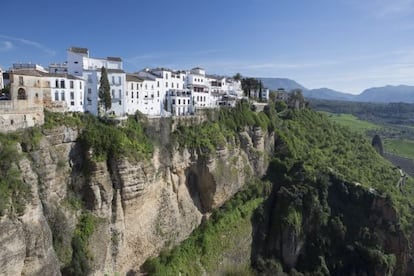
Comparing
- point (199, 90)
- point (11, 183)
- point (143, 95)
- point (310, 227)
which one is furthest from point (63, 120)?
point (310, 227)

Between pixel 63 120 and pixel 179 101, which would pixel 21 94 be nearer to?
pixel 63 120

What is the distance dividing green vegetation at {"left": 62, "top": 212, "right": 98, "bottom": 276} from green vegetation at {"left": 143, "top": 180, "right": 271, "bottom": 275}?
7.15 metres

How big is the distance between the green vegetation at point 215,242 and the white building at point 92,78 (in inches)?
615

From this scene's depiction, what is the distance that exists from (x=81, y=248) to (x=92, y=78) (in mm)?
17451

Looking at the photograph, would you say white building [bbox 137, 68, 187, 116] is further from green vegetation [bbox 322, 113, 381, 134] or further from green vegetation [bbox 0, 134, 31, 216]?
green vegetation [bbox 322, 113, 381, 134]

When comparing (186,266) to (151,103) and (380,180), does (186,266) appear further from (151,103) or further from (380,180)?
(380,180)

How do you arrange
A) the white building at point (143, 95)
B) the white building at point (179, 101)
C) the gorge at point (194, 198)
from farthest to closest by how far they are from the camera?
the white building at point (179, 101) → the white building at point (143, 95) → the gorge at point (194, 198)

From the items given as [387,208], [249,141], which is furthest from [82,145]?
[387,208]

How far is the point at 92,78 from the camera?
33344mm

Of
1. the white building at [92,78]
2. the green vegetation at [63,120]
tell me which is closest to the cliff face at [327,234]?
the white building at [92,78]

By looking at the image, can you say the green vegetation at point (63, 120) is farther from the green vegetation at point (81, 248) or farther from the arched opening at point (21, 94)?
the green vegetation at point (81, 248)

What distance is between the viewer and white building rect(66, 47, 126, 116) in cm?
3262

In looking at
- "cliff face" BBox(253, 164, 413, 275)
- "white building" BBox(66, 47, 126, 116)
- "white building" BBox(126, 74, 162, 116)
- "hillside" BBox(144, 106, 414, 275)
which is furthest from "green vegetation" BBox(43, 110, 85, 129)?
"cliff face" BBox(253, 164, 413, 275)

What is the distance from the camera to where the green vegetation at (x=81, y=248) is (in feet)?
75.8
